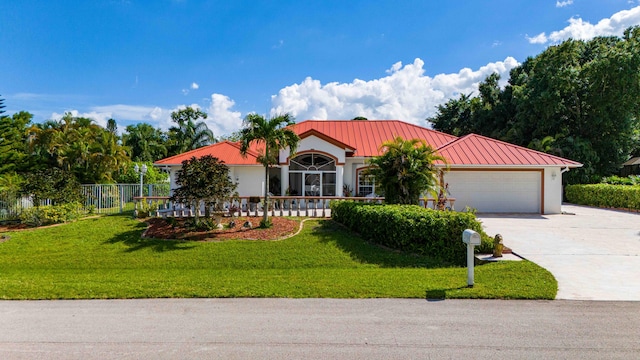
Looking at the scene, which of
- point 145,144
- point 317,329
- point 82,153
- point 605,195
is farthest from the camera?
point 145,144

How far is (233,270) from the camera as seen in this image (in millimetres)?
8539

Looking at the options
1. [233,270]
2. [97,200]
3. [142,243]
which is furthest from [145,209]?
[233,270]

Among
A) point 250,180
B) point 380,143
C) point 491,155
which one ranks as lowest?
point 250,180

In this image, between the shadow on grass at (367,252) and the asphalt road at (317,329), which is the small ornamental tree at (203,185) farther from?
the asphalt road at (317,329)

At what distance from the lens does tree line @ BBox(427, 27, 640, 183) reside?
78.5ft

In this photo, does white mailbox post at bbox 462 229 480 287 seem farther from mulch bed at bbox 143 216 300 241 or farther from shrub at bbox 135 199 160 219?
shrub at bbox 135 199 160 219

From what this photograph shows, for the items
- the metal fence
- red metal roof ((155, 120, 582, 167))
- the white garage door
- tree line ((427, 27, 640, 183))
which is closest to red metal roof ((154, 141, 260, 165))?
red metal roof ((155, 120, 582, 167))

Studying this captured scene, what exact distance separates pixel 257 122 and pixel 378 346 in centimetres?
903

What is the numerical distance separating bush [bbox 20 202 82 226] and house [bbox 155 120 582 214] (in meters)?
4.68

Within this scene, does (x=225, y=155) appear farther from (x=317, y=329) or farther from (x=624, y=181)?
(x=624, y=181)

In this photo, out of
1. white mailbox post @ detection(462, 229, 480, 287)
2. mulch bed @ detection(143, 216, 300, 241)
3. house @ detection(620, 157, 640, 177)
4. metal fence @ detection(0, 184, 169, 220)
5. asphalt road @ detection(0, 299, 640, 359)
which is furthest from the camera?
house @ detection(620, 157, 640, 177)

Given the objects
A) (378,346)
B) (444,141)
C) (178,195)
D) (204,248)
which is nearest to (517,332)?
(378,346)

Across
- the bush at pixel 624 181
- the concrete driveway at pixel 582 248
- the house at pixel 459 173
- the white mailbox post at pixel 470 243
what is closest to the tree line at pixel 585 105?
the bush at pixel 624 181

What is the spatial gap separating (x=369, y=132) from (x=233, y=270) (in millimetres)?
16221
